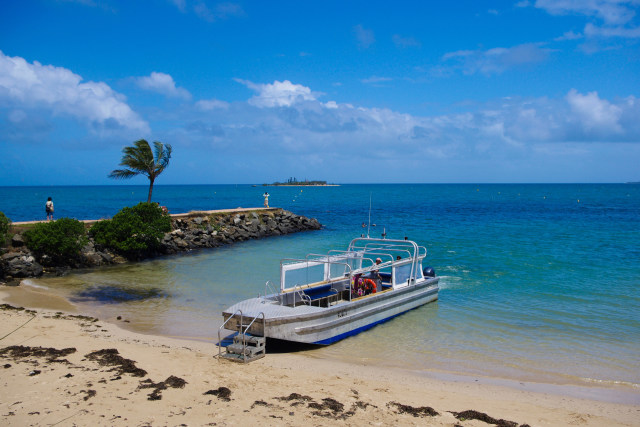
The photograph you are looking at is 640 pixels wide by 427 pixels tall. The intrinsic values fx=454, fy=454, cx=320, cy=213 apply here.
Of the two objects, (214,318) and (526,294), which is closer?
(214,318)

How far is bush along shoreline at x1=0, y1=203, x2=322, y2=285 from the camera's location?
2189 centimetres

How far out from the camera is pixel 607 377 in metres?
11.1

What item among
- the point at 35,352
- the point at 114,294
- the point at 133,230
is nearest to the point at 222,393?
the point at 35,352

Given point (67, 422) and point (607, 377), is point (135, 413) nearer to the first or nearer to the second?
point (67, 422)

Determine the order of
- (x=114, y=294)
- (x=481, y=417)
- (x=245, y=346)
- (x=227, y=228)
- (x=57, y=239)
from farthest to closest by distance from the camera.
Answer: (x=227, y=228) → (x=57, y=239) → (x=114, y=294) → (x=245, y=346) → (x=481, y=417)

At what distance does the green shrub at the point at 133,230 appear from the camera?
26.4m

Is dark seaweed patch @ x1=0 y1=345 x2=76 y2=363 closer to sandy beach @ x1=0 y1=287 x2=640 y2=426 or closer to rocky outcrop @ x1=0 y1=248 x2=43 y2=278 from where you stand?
sandy beach @ x1=0 y1=287 x2=640 y2=426

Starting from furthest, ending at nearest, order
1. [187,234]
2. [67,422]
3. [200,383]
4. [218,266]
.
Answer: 1. [187,234]
2. [218,266]
3. [200,383]
4. [67,422]

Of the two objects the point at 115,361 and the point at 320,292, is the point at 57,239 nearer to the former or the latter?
the point at 115,361

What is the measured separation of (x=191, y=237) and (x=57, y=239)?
10.9m

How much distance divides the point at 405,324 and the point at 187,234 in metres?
21.8

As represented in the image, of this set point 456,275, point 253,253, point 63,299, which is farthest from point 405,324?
point 253,253

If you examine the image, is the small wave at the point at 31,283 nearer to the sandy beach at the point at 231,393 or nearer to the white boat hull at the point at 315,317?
the sandy beach at the point at 231,393

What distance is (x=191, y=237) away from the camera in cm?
3278
